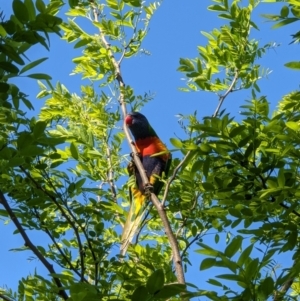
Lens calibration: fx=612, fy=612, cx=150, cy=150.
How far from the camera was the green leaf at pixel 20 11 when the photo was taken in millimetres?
1634

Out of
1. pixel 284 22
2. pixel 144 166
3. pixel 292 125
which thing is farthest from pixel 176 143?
pixel 144 166

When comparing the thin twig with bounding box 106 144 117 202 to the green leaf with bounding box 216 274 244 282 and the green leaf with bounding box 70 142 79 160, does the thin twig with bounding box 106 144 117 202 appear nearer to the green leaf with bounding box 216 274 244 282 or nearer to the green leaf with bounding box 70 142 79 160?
the green leaf with bounding box 70 142 79 160

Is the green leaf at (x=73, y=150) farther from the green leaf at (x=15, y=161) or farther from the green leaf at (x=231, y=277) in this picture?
the green leaf at (x=231, y=277)

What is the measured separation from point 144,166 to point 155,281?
8.53 feet

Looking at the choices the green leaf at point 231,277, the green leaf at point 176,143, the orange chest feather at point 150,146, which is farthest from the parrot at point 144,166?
the green leaf at point 231,277

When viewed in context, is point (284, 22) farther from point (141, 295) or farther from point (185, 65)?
point (141, 295)

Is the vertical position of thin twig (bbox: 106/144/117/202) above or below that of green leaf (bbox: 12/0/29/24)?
above

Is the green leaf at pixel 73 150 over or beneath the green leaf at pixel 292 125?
over

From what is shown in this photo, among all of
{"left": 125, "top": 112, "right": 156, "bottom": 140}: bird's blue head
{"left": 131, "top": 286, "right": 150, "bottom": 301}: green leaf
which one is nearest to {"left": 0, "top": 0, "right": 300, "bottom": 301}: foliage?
{"left": 131, "top": 286, "right": 150, "bottom": 301}: green leaf

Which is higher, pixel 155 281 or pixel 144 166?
pixel 144 166

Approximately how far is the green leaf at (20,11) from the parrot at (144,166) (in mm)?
867

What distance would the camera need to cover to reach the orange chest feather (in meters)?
4.25

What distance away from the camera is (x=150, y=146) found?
4309 mm

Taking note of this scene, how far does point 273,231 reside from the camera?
78.5 inches
